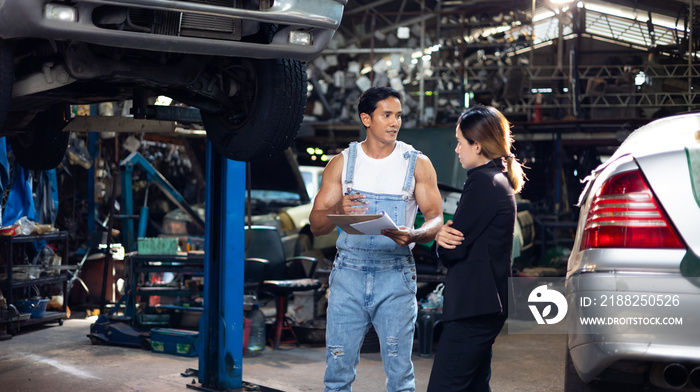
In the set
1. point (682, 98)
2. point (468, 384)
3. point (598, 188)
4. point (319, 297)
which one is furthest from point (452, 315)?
point (682, 98)

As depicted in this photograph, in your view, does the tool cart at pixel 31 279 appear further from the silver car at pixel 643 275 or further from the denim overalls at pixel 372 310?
the silver car at pixel 643 275

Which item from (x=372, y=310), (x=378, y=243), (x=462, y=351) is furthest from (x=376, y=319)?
(x=462, y=351)

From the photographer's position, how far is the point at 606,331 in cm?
211

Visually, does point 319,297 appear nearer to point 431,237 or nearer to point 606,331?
point 431,237

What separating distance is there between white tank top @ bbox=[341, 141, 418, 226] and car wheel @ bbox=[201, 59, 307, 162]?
0.72m

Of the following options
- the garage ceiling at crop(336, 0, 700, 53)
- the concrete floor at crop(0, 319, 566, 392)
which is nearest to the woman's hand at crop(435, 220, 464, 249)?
the concrete floor at crop(0, 319, 566, 392)

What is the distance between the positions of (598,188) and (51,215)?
279 inches

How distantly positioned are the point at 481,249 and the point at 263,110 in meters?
1.57

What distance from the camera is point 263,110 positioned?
12.1ft

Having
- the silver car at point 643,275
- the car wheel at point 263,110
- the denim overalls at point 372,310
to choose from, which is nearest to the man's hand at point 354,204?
the denim overalls at point 372,310

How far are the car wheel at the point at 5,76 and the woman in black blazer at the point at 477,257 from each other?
1870 millimetres

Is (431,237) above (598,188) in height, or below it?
below

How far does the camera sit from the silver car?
202cm

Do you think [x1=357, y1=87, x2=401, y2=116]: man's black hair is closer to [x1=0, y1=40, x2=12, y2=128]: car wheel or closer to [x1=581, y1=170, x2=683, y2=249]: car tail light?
[x1=581, y1=170, x2=683, y2=249]: car tail light
